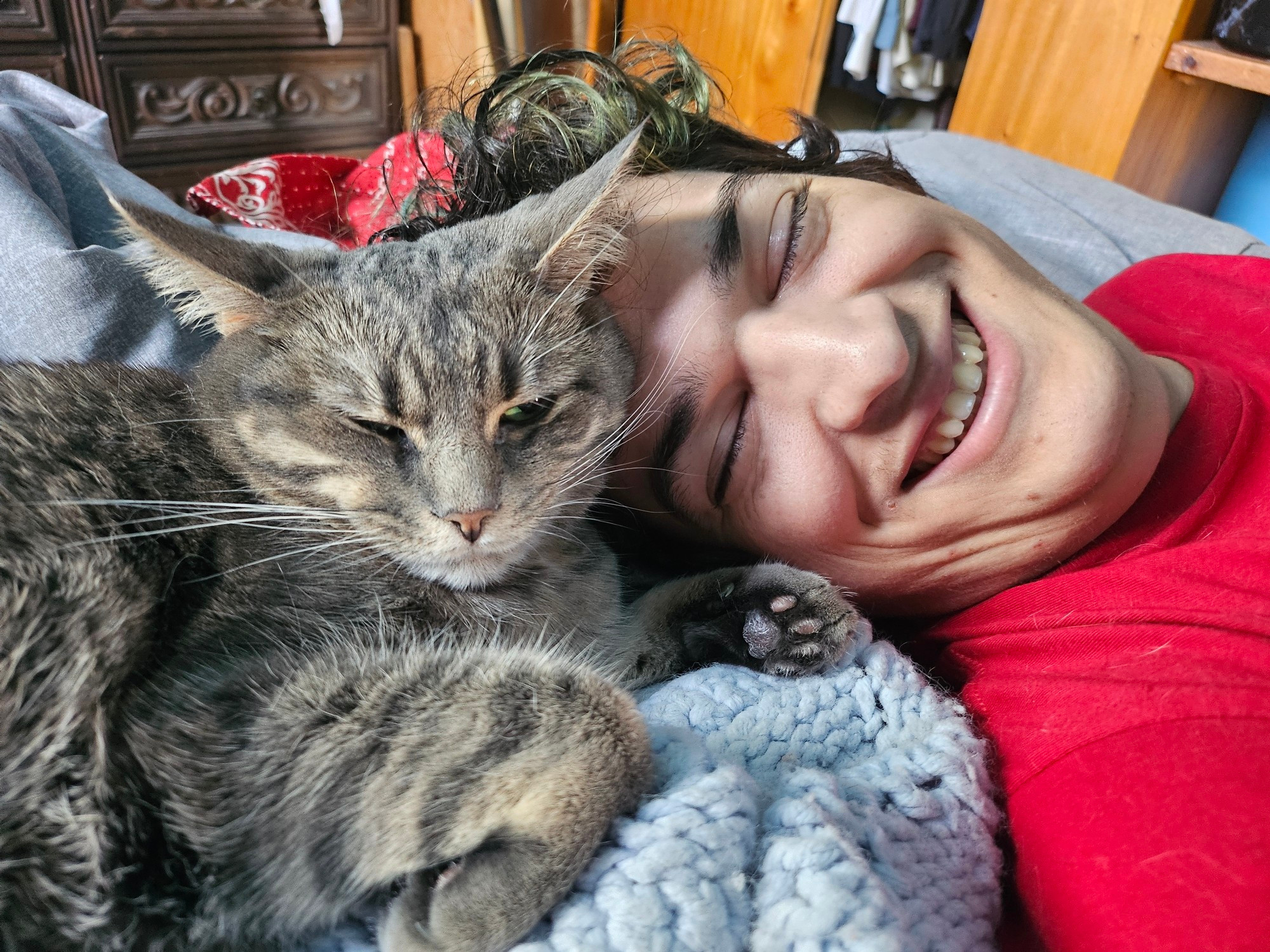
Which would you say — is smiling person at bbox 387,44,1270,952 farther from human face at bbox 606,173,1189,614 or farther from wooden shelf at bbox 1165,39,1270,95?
wooden shelf at bbox 1165,39,1270,95

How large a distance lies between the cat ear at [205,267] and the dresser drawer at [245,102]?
293cm

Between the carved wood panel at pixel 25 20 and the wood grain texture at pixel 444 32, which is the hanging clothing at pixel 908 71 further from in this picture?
the carved wood panel at pixel 25 20

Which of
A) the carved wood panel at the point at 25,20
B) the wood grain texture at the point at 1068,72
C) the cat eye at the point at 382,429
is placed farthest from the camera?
the carved wood panel at the point at 25,20

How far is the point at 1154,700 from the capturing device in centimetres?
85

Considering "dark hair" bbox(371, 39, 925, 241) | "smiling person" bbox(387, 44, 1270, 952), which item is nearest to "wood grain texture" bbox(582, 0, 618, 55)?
"dark hair" bbox(371, 39, 925, 241)

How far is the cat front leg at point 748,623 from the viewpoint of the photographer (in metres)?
1.00

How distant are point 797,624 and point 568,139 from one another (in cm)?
84

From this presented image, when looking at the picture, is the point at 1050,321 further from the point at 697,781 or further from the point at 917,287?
the point at 697,781

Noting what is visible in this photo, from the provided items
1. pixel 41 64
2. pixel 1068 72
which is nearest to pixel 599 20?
pixel 1068 72

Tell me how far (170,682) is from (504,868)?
1.17ft

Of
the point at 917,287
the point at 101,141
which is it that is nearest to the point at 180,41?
the point at 101,141

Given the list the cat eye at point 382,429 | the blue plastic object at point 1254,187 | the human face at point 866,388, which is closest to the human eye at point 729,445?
the human face at point 866,388

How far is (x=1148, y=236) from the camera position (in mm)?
1981

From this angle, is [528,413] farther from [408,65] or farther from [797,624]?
[408,65]
